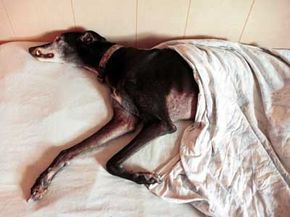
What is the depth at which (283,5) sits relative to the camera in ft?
3.71

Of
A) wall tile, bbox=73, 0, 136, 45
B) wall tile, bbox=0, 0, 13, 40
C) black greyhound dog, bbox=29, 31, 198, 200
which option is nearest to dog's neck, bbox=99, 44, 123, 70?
black greyhound dog, bbox=29, 31, 198, 200

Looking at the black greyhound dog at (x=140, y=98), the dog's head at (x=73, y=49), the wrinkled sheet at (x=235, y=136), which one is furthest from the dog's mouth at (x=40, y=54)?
the wrinkled sheet at (x=235, y=136)

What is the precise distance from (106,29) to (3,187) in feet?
2.38

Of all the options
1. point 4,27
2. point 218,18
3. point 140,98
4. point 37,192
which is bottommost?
point 37,192

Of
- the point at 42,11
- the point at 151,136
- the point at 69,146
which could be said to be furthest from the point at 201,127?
the point at 42,11

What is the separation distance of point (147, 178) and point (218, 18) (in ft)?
2.30

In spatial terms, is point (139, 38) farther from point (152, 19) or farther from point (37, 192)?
point (37, 192)

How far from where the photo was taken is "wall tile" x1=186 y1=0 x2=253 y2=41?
1.14 metres

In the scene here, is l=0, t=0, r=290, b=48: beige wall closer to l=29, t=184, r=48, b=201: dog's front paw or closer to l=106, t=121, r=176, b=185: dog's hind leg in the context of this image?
l=106, t=121, r=176, b=185: dog's hind leg

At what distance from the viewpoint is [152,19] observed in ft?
3.95

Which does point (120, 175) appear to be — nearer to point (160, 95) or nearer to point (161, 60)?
point (160, 95)

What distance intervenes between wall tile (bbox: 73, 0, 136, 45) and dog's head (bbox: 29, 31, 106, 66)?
51mm

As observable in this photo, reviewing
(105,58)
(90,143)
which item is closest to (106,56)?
(105,58)

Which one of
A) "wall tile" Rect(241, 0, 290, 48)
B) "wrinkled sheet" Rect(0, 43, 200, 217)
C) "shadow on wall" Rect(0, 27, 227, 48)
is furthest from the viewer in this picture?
"shadow on wall" Rect(0, 27, 227, 48)
